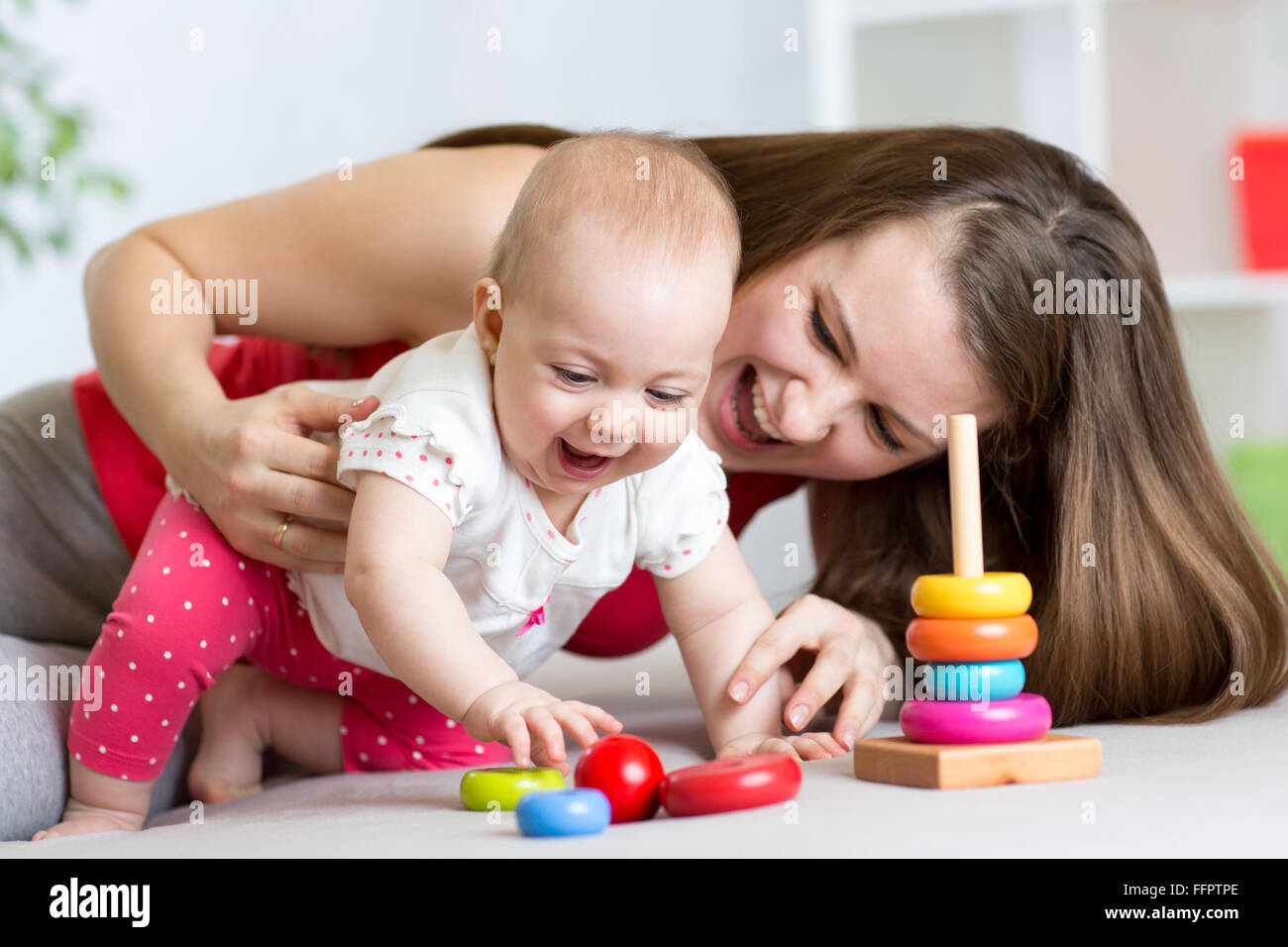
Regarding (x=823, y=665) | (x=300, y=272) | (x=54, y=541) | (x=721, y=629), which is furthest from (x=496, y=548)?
(x=54, y=541)

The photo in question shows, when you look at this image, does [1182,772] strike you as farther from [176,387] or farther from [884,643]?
[176,387]

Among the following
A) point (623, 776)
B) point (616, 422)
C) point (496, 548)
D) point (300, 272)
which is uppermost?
point (300, 272)

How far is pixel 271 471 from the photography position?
1043mm

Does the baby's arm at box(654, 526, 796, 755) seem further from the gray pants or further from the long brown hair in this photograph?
the gray pants

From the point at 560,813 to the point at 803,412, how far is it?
1.89ft

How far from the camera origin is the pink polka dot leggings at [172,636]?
42.2 inches

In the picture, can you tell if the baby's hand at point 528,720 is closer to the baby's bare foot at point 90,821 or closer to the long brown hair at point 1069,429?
the baby's bare foot at point 90,821

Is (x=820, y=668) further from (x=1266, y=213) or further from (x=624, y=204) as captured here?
(x=1266, y=213)

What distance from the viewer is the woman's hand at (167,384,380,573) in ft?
3.38

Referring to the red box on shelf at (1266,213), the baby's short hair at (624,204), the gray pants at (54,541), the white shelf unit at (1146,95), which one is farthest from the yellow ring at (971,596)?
the red box on shelf at (1266,213)

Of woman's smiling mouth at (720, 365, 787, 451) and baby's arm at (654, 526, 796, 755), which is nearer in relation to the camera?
baby's arm at (654, 526, 796, 755)

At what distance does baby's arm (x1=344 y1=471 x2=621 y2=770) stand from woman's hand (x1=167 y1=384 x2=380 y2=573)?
97 millimetres

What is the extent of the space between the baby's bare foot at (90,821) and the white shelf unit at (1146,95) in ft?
7.13

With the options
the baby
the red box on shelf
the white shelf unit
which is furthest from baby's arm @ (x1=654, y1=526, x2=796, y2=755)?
the red box on shelf
